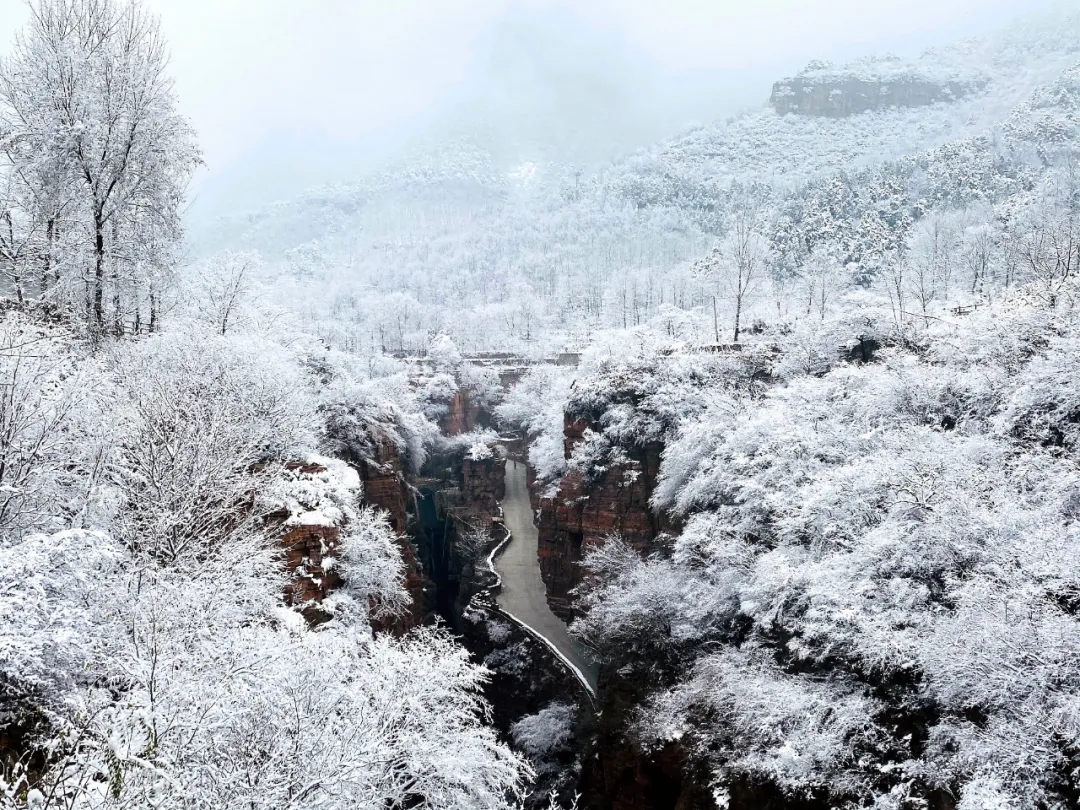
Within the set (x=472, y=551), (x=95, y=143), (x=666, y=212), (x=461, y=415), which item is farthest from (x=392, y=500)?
(x=666, y=212)

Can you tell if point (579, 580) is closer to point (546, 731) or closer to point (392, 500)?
point (546, 731)

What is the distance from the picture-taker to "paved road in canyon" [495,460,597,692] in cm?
2745

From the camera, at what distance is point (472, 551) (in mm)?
37375

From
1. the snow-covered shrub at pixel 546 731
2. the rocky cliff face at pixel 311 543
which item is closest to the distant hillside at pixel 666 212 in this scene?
the snow-covered shrub at pixel 546 731

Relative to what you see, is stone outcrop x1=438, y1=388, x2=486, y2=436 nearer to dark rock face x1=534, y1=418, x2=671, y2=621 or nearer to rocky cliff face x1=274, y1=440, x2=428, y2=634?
dark rock face x1=534, y1=418, x2=671, y2=621

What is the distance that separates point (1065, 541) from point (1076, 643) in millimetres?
2240

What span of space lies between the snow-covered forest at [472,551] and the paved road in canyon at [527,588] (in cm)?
111

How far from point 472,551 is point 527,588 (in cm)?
526

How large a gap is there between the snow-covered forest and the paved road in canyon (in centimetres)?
111

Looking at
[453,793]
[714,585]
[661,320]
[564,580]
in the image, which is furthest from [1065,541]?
[661,320]

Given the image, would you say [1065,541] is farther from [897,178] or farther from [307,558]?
[897,178]

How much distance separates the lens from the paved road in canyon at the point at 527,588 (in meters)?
27.5

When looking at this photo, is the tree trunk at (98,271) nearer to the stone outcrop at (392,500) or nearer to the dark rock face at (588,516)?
the stone outcrop at (392,500)

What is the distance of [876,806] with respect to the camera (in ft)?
33.9
